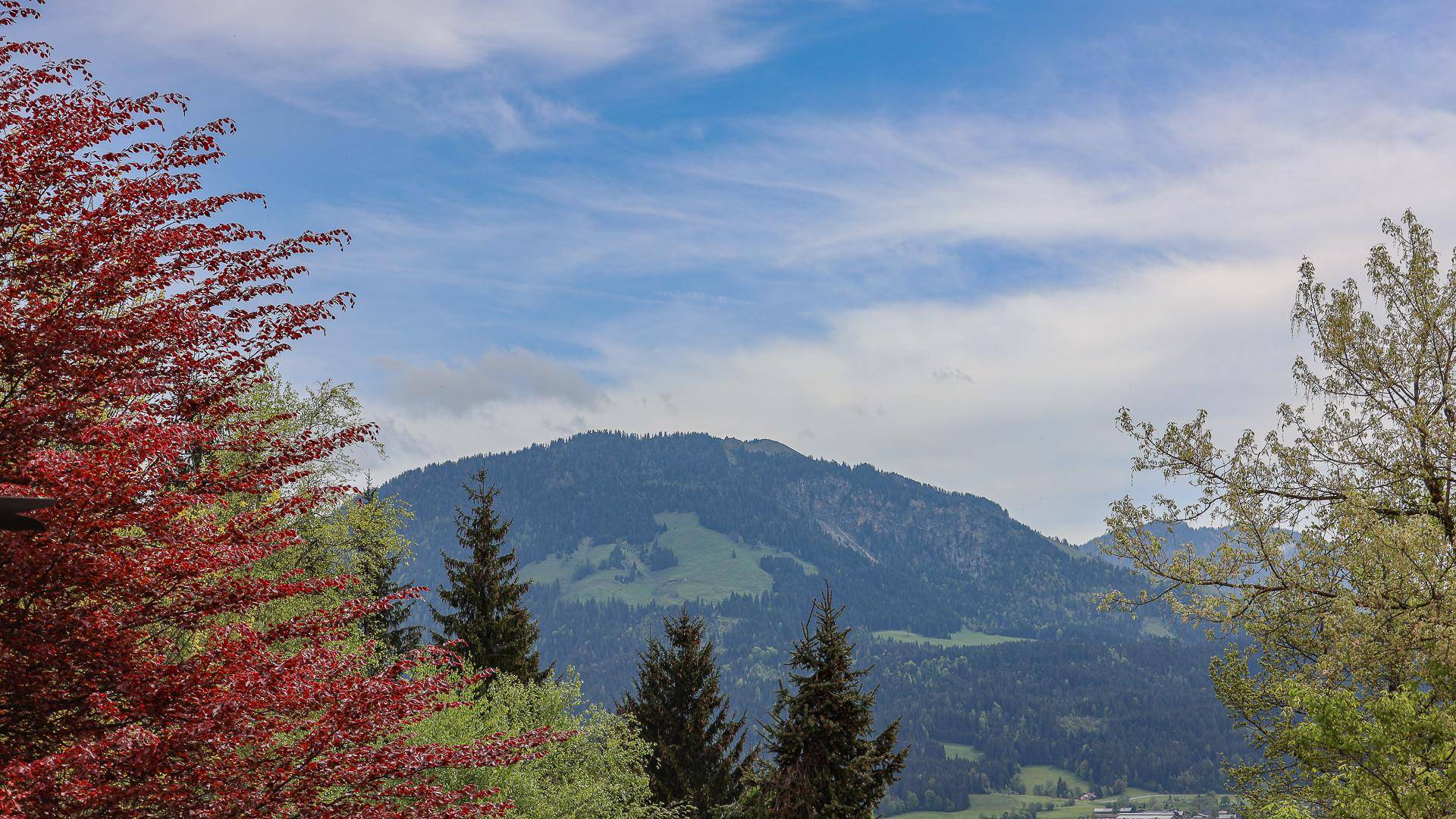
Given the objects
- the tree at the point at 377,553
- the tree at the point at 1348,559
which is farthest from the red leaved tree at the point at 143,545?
the tree at the point at 377,553

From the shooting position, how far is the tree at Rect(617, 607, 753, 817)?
Answer: 150 ft

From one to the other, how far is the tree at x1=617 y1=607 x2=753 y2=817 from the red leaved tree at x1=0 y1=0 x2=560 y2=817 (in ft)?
114

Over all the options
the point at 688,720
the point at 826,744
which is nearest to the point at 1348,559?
the point at 826,744

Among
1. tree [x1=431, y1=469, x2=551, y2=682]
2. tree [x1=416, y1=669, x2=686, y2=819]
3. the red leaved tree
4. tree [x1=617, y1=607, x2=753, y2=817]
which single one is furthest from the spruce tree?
tree [x1=431, y1=469, x2=551, y2=682]

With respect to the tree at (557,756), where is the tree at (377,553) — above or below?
above

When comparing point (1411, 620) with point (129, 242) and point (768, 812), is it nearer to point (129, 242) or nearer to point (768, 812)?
point (768, 812)

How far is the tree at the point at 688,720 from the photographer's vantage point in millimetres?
→ 45812

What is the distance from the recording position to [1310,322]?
19.8 meters

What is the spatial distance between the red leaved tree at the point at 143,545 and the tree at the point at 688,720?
3489 cm

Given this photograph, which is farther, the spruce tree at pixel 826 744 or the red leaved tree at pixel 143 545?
the spruce tree at pixel 826 744

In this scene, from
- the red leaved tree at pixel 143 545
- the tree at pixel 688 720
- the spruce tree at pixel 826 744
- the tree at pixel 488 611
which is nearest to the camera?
the red leaved tree at pixel 143 545

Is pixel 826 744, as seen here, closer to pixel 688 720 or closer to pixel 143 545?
pixel 143 545

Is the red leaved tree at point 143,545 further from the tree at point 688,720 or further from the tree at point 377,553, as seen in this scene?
the tree at point 688,720

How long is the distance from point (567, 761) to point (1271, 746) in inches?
908
